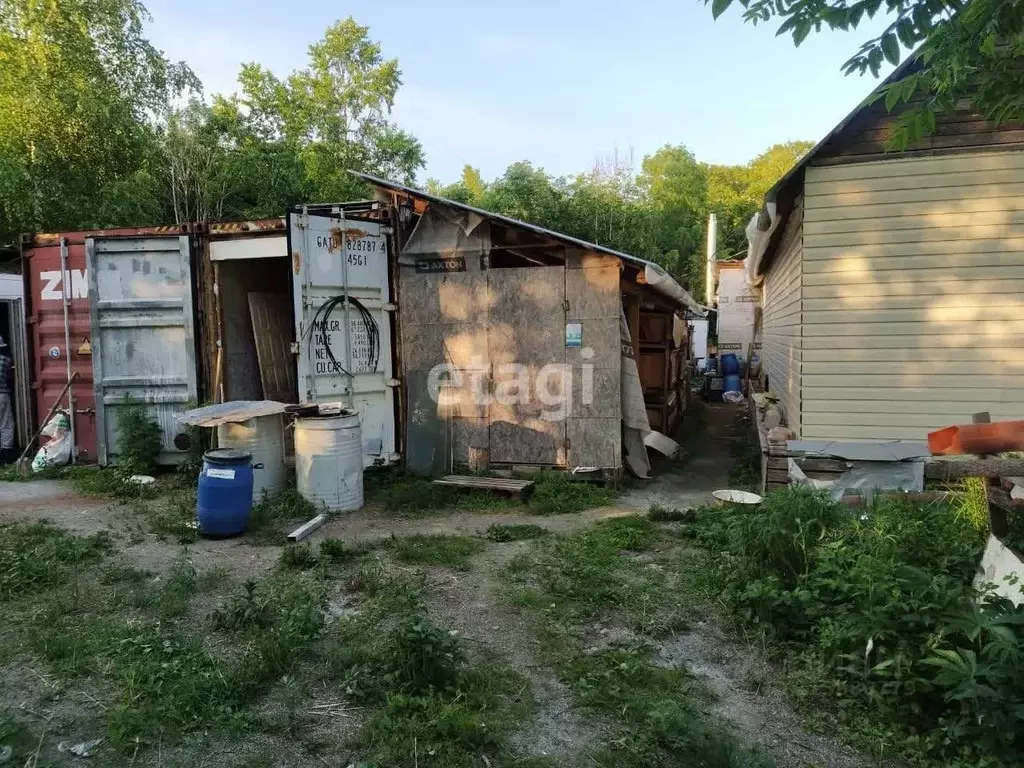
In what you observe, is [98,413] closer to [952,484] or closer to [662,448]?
[662,448]

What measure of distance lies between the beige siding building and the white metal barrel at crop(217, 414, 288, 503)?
530cm

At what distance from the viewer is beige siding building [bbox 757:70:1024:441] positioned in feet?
19.6

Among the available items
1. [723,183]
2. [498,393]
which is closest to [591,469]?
[498,393]

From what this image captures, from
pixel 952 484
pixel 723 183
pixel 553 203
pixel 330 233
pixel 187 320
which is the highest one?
pixel 723 183

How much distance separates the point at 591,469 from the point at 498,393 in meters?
1.45

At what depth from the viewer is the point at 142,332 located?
27.2 ft

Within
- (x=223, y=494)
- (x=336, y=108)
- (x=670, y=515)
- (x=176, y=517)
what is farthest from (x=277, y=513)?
(x=336, y=108)

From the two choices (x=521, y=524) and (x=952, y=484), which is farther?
(x=521, y=524)

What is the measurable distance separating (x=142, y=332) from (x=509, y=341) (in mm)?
4474

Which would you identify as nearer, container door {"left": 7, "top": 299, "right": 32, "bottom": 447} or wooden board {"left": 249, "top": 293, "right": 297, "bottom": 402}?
wooden board {"left": 249, "top": 293, "right": 297, "bottom": 402}

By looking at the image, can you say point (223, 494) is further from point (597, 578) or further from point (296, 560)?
point (597, 578)

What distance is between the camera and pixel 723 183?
150ft

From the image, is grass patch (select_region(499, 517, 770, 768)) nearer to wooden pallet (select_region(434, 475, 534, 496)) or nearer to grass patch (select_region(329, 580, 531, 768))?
grass patch (select_region(329, 580, 531, 768))

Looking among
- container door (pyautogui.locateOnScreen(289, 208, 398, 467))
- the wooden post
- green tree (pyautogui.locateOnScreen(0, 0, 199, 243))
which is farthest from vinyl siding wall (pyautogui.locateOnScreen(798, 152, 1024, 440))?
green tree (pyautogui.locateOnScreen(0, 0, 199, 243))
